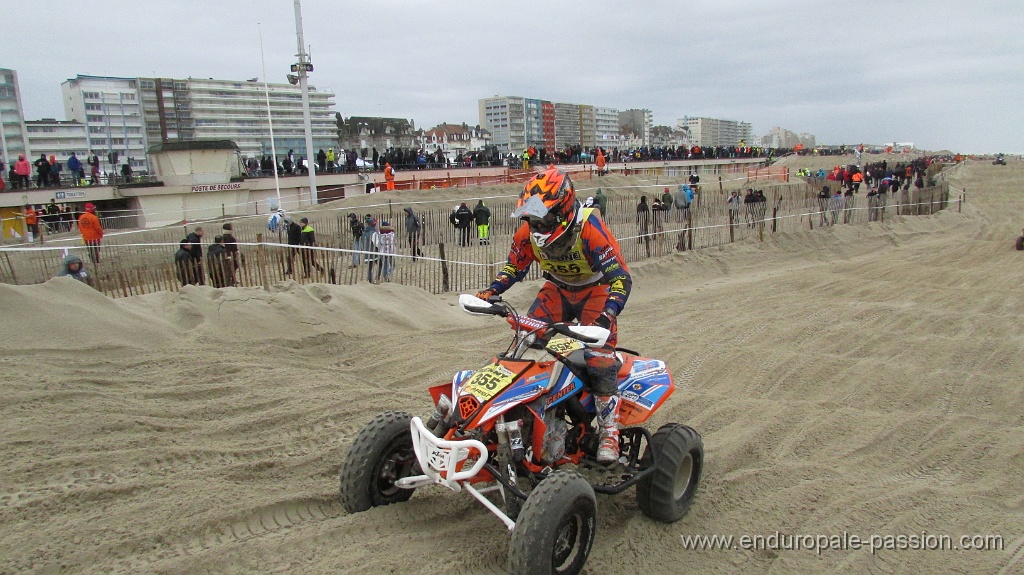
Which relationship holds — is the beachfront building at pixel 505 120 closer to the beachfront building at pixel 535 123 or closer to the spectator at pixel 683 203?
the beachfront building at pixel 535 123

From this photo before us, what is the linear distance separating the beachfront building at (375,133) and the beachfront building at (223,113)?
22.0 ft

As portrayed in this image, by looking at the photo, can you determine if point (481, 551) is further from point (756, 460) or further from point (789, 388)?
point (789, 388)

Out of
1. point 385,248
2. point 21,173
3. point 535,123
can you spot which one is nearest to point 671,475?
point 385,248

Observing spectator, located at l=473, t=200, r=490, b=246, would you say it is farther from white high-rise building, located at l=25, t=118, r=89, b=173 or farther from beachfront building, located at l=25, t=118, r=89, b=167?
white high-rise building, located at l=25, t=118, r=89, b=173

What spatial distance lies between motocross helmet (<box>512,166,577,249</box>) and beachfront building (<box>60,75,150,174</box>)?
4763cm

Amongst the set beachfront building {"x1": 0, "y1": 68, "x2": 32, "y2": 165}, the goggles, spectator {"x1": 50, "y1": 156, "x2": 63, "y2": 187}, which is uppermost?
beachfront building {"x1": 0, "y1": 68, "x2": 32, "y2": 165}

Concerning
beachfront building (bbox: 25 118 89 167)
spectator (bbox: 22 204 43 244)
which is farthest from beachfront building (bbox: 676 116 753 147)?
spectator (bbox: 22 204 43 244)

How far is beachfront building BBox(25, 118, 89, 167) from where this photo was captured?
4319cm

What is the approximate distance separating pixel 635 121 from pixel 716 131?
38.5m

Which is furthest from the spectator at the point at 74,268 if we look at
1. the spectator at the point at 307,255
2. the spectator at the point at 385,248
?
the spectator at the point at 385,248

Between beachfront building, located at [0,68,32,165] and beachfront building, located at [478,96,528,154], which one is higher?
beachfront building, located at [478,96,528,154]

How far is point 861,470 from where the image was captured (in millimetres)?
4797

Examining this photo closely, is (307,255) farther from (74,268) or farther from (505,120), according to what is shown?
(505,120)

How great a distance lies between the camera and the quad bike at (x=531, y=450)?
3133 millimetres
